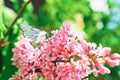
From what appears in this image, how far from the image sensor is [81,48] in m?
1.65

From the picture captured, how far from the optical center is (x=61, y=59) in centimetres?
165

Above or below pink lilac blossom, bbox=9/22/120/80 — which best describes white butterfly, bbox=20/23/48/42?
above

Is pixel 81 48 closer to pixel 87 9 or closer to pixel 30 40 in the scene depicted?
pixel 30 40

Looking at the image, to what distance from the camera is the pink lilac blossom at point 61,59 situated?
1619mm

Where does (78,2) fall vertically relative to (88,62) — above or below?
above

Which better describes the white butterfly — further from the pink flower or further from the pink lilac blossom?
the pink flower

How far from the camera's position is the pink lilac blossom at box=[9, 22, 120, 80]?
5.31 ft

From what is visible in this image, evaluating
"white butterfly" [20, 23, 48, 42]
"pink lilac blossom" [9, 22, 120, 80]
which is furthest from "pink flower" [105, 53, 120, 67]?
"white butterfly" [20, 23, 48, 42]

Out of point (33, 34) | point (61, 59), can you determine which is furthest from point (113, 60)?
point (33, 34)

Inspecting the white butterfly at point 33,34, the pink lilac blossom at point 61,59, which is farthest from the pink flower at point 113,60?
the white butterfly at point 33,34

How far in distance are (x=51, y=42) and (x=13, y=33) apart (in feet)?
3.00

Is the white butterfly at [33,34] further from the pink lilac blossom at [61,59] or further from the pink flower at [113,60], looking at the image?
the pink flower at [113,60]

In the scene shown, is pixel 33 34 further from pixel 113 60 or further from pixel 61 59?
pixel 113 60

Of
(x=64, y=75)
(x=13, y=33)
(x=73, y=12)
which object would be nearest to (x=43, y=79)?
(x=64, y=75)
